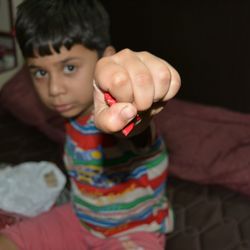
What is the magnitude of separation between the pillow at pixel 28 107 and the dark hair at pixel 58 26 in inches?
27.2

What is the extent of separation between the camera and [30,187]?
1.48 metres

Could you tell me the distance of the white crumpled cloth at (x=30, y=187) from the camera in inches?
56.4

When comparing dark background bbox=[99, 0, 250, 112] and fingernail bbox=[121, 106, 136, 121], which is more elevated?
fingernail bbox=[121, 106, 136, 121]

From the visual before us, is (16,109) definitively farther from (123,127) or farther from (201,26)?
(123,127)

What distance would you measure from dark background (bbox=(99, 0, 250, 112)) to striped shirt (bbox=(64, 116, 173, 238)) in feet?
2.10

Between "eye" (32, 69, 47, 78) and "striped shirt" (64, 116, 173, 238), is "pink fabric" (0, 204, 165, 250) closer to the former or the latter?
"striped shirt" (64, 116, 173, 238)

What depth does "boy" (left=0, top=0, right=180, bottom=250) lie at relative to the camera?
117 cm

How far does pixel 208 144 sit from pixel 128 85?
1063mm

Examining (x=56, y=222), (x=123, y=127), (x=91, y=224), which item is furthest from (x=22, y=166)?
(x=123, y=127)

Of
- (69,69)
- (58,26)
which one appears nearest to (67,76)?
(69,69)

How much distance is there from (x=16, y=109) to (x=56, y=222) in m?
0.84

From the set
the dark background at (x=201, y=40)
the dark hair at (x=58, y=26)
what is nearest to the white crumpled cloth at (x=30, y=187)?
the dark hair at (x=58, y=26)

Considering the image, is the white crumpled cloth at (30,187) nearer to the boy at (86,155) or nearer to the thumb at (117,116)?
the boy at (86,155)

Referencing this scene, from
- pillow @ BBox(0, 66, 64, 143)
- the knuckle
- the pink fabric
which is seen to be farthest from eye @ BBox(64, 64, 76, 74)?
pillow @ BBox(0, 66, 64, 143)
